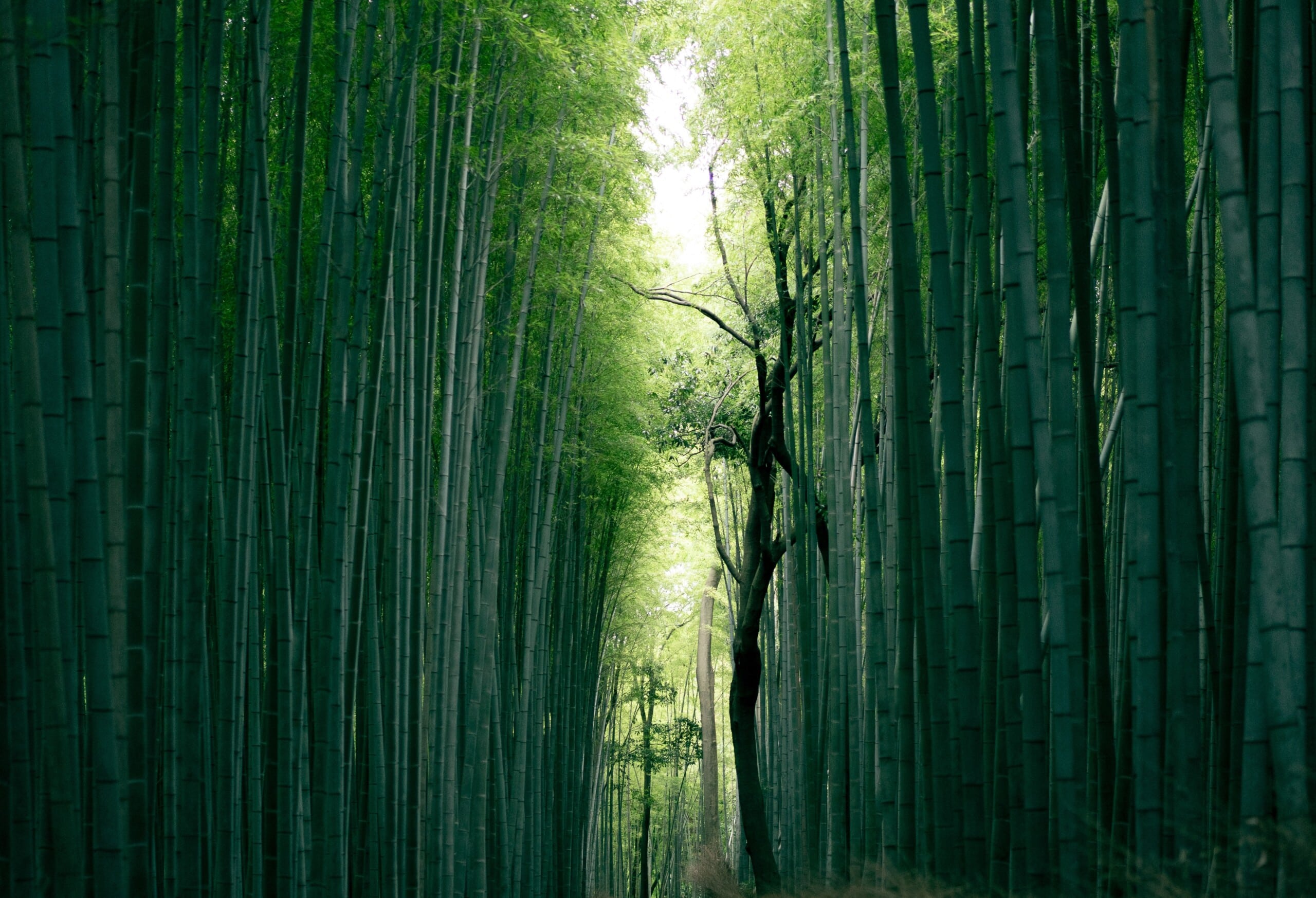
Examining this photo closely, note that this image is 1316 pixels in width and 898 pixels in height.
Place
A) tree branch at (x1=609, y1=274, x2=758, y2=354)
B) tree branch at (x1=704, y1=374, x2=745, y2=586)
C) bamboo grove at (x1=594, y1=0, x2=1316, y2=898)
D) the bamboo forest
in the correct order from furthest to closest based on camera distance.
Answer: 1. tree branch at (x1=704, y1=374, x2=745, y2=586)
2. tree branch at (x1=609, y1=274, x2=758, y2=354)
3. the bamboo forest
4. bamboo grove at (x1=594, y1=0, x2=1316, y2=898)

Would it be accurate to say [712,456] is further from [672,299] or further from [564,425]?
[564,425]

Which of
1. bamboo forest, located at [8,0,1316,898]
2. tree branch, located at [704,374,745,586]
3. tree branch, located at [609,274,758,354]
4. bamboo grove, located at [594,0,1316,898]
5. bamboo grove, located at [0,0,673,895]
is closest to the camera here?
bamboo grove, located at [594,0,1316,898]

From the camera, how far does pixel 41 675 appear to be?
2.07 m

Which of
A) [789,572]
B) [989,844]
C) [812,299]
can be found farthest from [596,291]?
[989,844]

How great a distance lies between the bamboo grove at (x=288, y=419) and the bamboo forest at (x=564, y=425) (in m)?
0.02

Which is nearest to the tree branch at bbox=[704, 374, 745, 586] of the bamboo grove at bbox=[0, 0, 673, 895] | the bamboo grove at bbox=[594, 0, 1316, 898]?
the bamboo grove at bbox=[0, 0, 673, 895]

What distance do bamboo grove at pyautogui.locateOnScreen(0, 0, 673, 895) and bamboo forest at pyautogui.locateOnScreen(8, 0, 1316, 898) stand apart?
0.8 inches

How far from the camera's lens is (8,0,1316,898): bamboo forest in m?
2.03

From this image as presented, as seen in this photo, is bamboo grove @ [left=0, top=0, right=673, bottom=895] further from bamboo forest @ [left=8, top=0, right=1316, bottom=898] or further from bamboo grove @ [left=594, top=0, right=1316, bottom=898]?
bamboo grove @ [left=594, top=0, right=1316, bottom=898]

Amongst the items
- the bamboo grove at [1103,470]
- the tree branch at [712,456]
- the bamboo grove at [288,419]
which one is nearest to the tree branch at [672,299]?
the bamboo grove at [288,419]

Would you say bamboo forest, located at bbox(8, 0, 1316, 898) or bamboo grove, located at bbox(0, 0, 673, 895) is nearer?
bamboo forest, located at bbox(8, 0, 1316, 898)

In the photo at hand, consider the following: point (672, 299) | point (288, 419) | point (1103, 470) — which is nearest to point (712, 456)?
point (672, 299)

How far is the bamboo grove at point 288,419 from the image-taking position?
2.14m

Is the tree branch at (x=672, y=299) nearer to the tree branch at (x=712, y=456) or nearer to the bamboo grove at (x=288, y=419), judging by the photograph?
the bamboo grove at (x=288, y=419)
